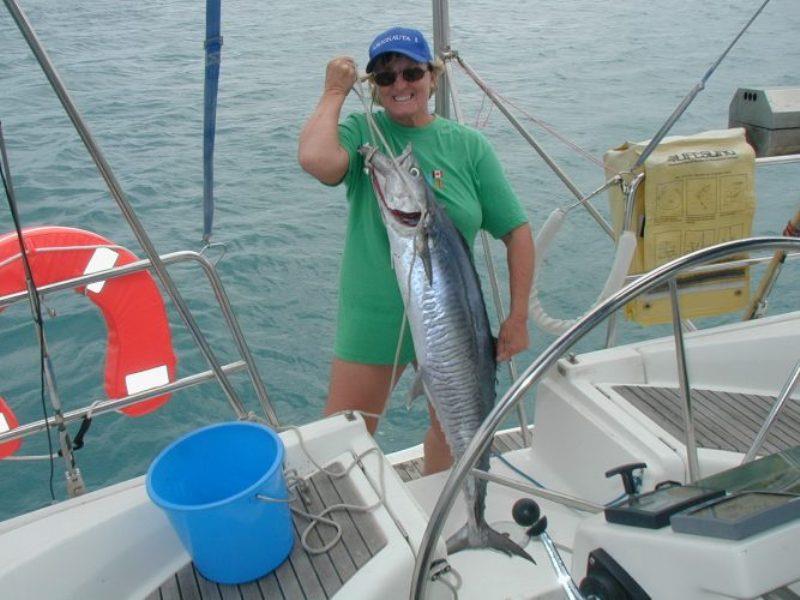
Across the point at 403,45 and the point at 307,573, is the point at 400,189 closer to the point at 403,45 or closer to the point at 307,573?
the point at 403,45

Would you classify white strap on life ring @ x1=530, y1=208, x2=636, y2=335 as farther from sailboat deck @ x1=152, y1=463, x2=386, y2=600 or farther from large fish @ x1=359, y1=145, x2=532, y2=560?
sailboat deck @ x1=152, y1=463, x2=386, y2=600

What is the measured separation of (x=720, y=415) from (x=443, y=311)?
113 cm

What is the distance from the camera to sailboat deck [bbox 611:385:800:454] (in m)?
2.43

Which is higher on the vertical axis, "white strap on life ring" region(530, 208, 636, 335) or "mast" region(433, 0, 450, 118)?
"mast" region(433, 0, 450, 118)

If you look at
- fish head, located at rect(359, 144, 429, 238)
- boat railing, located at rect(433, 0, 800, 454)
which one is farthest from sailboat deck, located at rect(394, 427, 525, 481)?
fish head, located at rect(359, 144, 429, 238)

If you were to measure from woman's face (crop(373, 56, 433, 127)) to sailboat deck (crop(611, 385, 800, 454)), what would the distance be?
1263 mm

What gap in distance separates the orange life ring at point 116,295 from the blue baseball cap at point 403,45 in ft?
4.17

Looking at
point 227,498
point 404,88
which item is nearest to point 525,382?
point 227,498

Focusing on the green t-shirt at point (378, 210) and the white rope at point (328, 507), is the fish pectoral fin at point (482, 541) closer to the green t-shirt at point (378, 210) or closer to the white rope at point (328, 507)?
the white rope at point (328, 507)

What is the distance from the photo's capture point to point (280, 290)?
21.2 feet

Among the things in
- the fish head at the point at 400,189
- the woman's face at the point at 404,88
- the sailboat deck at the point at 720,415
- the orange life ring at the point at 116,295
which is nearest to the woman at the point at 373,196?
the woman's face at the point at 404,88

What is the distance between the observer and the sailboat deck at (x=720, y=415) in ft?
7.97

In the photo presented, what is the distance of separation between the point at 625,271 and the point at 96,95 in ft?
35.6

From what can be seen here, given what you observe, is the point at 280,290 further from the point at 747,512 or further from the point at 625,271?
the point at 747,512
